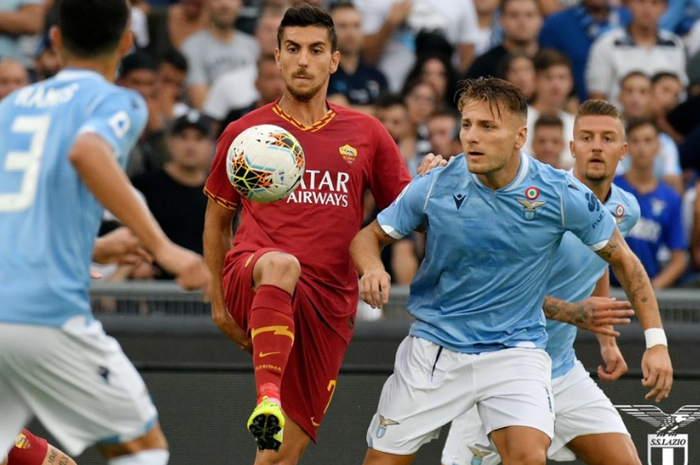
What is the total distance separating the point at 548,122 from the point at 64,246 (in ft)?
20.6

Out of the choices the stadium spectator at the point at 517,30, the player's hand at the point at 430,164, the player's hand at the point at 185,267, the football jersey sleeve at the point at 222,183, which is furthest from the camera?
the stadium spectator at the point at 517,30

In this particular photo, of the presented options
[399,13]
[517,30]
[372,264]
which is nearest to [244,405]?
[372,264]

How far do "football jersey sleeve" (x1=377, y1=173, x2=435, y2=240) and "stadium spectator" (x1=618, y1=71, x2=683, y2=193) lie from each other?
4.75 meters

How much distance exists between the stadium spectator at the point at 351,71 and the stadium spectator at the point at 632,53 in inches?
80.2

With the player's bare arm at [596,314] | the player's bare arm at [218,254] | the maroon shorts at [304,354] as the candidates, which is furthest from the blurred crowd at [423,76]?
the player's bare arm at [596,314]

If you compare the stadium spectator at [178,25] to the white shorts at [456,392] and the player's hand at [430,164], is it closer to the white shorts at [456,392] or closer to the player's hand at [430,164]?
the player's hand at [430,164]

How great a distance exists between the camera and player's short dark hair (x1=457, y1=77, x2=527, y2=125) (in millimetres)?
6340

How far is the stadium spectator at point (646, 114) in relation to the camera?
35.8 feet

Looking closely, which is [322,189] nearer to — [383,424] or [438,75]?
[383,424]

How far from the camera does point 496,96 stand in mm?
6359

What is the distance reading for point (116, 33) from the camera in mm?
5055

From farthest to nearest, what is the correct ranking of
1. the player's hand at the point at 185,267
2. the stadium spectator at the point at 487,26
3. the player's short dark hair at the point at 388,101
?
1. the stadium spectator at the point at 487,26
2. the player's short dark hair at the point at 388,101
3. the player's hand at the point at 185,267

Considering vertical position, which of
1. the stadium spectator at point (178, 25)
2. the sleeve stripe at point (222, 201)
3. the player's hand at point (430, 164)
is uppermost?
the stadium spectator at point (178, 25)

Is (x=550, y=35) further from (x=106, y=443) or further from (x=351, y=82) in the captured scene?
(x=106, y=443)
